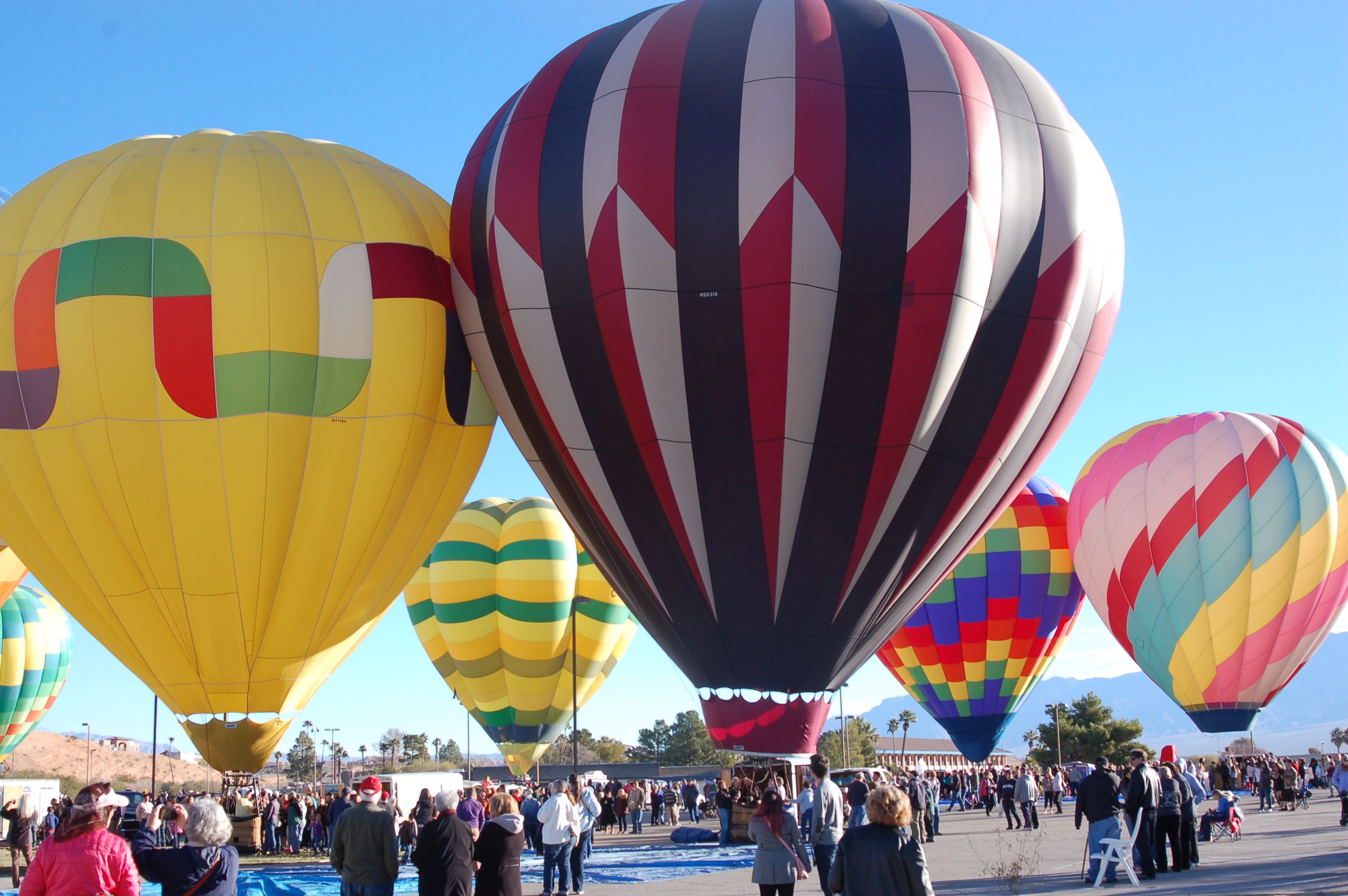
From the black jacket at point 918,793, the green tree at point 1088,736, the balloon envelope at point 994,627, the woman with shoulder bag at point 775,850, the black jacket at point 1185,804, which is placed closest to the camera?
the woman with shoulder bag at point 775,850

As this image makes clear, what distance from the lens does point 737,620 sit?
11805mm

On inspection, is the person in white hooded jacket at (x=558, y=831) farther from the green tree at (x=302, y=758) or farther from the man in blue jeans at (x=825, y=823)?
the green tree at (x=302, y=758)

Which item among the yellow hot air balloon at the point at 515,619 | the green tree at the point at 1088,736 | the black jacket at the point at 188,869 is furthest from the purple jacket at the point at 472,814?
the green tree at the point at 1088,736

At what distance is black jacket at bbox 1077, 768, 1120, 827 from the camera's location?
904 cm

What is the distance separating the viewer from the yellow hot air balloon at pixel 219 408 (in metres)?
12.6

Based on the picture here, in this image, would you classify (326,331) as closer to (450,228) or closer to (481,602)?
(450,228)

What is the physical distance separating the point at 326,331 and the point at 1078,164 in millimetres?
8123

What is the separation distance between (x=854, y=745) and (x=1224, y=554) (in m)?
64.1

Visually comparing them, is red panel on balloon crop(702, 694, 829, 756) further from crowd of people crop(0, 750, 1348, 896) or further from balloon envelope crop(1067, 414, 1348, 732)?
balloon envelope crop(1067, 414, 1348, 732)

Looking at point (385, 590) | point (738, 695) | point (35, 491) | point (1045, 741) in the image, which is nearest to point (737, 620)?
point (738, 695)

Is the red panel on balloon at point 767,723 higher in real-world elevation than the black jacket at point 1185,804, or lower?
higher

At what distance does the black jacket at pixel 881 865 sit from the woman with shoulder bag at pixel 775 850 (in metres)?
2.36

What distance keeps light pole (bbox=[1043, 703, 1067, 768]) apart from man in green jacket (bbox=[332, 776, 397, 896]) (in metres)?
43.1

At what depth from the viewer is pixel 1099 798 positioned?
9.05m
